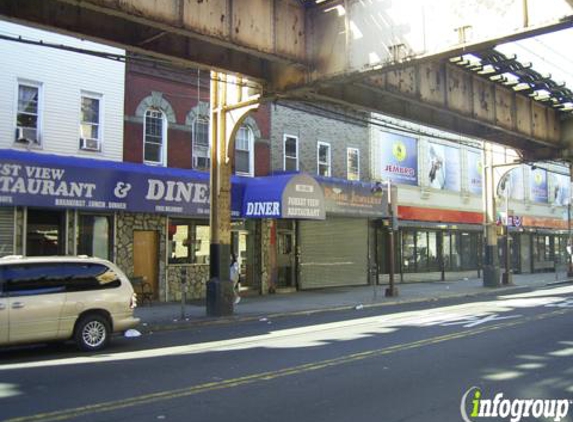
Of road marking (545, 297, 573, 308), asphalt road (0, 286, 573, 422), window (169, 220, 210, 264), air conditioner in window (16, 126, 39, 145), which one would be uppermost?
air conditioner in window (16, 126, 39, 145)

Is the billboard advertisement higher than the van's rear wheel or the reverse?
higher

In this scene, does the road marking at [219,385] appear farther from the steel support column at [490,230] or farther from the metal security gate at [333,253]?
the steel support column at [490,230]

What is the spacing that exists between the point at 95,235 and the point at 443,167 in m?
21.7

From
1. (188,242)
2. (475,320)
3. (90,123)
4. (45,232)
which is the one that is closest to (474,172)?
(188,242)

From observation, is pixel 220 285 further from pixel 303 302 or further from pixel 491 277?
pixel 491 277

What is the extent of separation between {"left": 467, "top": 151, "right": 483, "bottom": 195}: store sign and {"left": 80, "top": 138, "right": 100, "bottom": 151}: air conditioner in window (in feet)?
80.1

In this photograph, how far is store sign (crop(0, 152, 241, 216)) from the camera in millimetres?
15727

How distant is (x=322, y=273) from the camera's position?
26469 mm

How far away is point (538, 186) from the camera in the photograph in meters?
44.8

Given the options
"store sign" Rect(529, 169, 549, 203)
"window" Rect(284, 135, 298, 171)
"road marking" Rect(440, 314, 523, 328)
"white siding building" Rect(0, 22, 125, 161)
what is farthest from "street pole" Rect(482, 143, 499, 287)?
"white siding building" Rect(0, 22, 125, 161)

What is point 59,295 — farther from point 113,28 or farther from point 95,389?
point 113,28

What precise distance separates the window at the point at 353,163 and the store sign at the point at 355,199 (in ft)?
4.55

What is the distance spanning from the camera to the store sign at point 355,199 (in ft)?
80.9

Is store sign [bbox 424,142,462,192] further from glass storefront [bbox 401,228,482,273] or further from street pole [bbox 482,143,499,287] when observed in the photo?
street pole [bbox 482,143,499,287]
